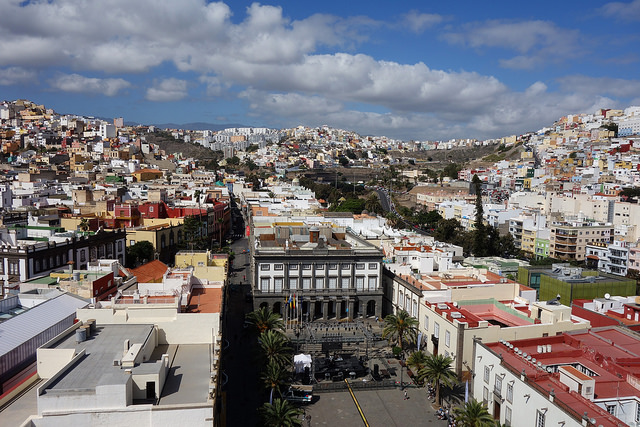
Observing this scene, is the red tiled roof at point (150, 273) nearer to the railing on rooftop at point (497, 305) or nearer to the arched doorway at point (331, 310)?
the arched doorway at point (331, 310)

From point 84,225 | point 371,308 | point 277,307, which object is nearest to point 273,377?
point 277,307

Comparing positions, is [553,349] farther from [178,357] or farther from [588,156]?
[588,156]

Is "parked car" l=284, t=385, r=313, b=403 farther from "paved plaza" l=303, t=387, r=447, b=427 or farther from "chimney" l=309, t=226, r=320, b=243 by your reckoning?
"chimney" l=309, t=226, r=320, b=243

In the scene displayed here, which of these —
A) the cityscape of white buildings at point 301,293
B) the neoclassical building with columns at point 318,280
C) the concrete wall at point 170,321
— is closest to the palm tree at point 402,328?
the cityscape of white buildings at point 301,293

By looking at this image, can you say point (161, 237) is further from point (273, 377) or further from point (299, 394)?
point (273, 377)

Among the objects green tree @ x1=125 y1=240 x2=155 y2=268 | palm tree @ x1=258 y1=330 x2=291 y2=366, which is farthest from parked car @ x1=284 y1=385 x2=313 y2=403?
green tree @ x1=125 y1=240 x2=155 y2=268

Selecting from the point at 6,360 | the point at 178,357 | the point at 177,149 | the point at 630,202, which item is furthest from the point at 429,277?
the point at 177,149

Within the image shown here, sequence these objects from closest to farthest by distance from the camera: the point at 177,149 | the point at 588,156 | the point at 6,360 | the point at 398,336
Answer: the point at 6,360 < the point at 398,336 < the point at 588,156 < the point at 177,149
